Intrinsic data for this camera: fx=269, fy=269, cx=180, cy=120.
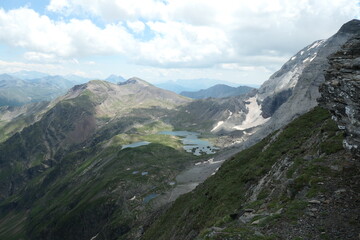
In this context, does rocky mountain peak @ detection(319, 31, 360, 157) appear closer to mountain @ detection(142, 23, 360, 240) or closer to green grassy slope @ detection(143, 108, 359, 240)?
mountain @ detection(142, 23, 360, 240)

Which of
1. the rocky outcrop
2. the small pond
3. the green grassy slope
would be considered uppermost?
the rocky outcrop

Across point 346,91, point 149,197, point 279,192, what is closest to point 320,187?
point 279,192

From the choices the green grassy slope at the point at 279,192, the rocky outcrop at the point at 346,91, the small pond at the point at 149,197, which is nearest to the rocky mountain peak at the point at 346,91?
the rocky outcrop at the point at 346,91

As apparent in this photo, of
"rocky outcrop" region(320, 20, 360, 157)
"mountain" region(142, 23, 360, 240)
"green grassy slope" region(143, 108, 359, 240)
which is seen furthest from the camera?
"rocky outcrop" region(320, 20, 360, 157)

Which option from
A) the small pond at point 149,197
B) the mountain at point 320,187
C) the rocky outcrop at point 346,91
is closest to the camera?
the mountain at point 320,187

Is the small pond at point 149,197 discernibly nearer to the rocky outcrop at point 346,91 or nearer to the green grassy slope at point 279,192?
the green grassy slope at point 279,192

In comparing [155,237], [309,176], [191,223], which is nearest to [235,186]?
[191,223]

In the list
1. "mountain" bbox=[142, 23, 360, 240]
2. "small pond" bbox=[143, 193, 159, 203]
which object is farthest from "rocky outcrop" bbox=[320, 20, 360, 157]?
"small pond" bbox=[143, 193, 159, 203]

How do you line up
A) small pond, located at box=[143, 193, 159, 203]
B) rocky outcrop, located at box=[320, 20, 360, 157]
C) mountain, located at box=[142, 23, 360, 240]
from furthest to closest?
small pond, located at box=[143, 193, 159, 203], rocky outcrop, located at box=[320, 20, 360, 157], mountain, located at box=[142, 23, 360, 240]

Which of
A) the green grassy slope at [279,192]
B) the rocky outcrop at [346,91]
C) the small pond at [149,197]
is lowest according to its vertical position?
the small pond at [149,197]
